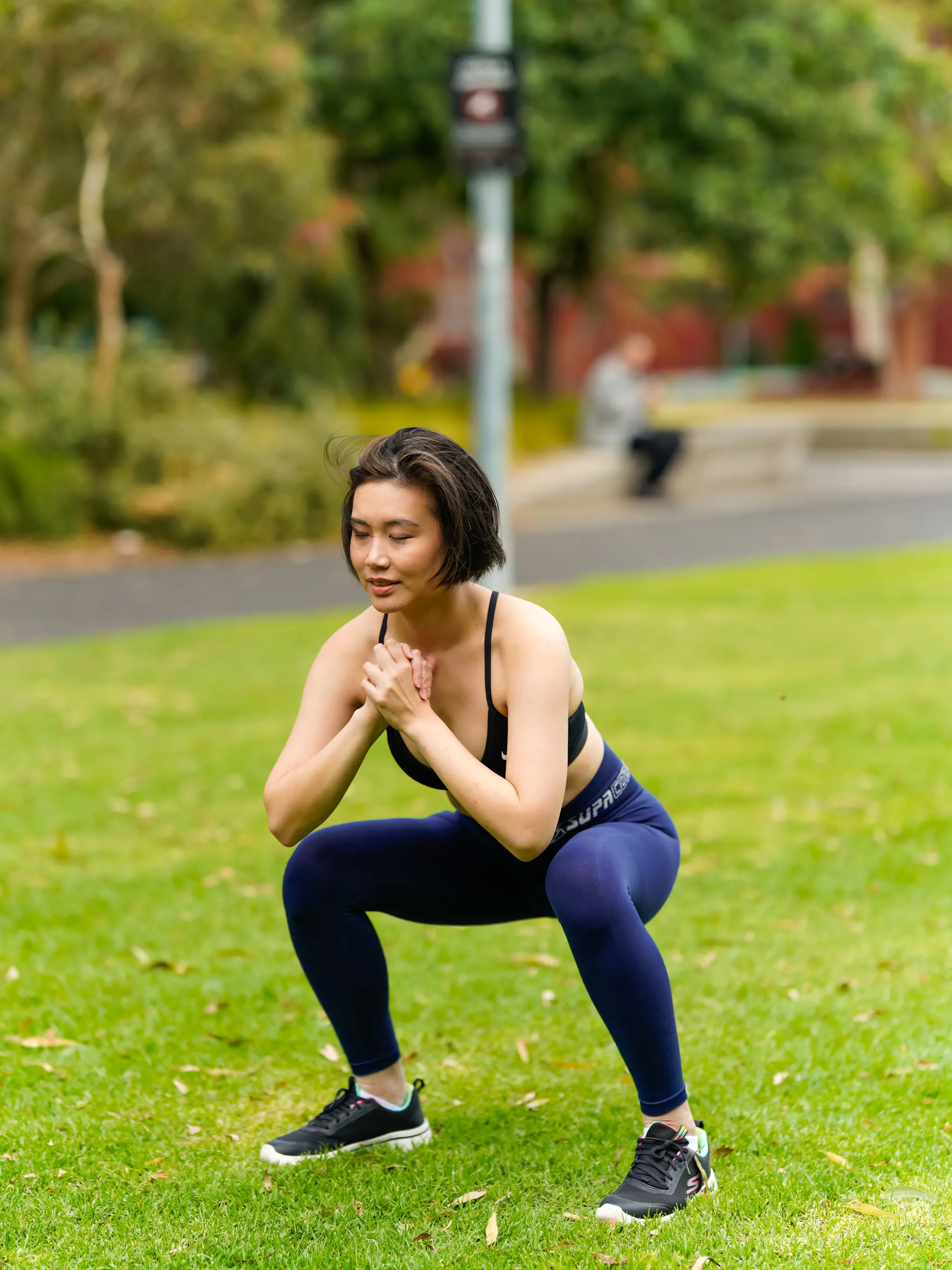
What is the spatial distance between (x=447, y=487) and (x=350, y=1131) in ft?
4.61

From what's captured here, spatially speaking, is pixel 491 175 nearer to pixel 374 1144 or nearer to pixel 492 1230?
pixel 374 1144

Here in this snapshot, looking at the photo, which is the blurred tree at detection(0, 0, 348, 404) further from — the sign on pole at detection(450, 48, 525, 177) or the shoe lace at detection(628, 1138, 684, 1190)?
the shoe lace at detection(628, 1138, 684, 1190)

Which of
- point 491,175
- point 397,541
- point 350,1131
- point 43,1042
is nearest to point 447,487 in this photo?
point 397,541

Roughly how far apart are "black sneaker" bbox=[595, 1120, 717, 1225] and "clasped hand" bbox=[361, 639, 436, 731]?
0.92 m

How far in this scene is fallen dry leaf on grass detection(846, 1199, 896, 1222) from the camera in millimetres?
3141

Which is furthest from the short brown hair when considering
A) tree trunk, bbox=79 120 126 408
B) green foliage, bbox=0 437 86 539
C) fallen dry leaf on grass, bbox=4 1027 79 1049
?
tree trunk, bbox=79 120 126 408

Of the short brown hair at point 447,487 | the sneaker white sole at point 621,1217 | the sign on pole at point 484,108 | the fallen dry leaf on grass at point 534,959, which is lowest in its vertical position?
the fallen dry leaf on grass at point 534,959

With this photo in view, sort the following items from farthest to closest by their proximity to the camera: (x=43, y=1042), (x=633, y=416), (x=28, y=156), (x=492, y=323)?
(x=633, y=416) → (x=28, y=156) → (x=492, y=323) → (x=43, y=1042)

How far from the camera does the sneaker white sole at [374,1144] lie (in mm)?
3461

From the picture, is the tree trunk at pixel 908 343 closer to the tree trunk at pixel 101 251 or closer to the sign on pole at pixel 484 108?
the tree trunk at pixel 101 251

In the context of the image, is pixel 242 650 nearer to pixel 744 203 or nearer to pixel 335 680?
pixel 335 680

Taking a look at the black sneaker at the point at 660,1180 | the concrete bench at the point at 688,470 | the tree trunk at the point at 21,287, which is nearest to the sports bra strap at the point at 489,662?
the black sneaker at the point at 660,1180

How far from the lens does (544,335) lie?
2495 cm

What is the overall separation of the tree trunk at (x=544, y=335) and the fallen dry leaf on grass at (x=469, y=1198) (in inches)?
851
